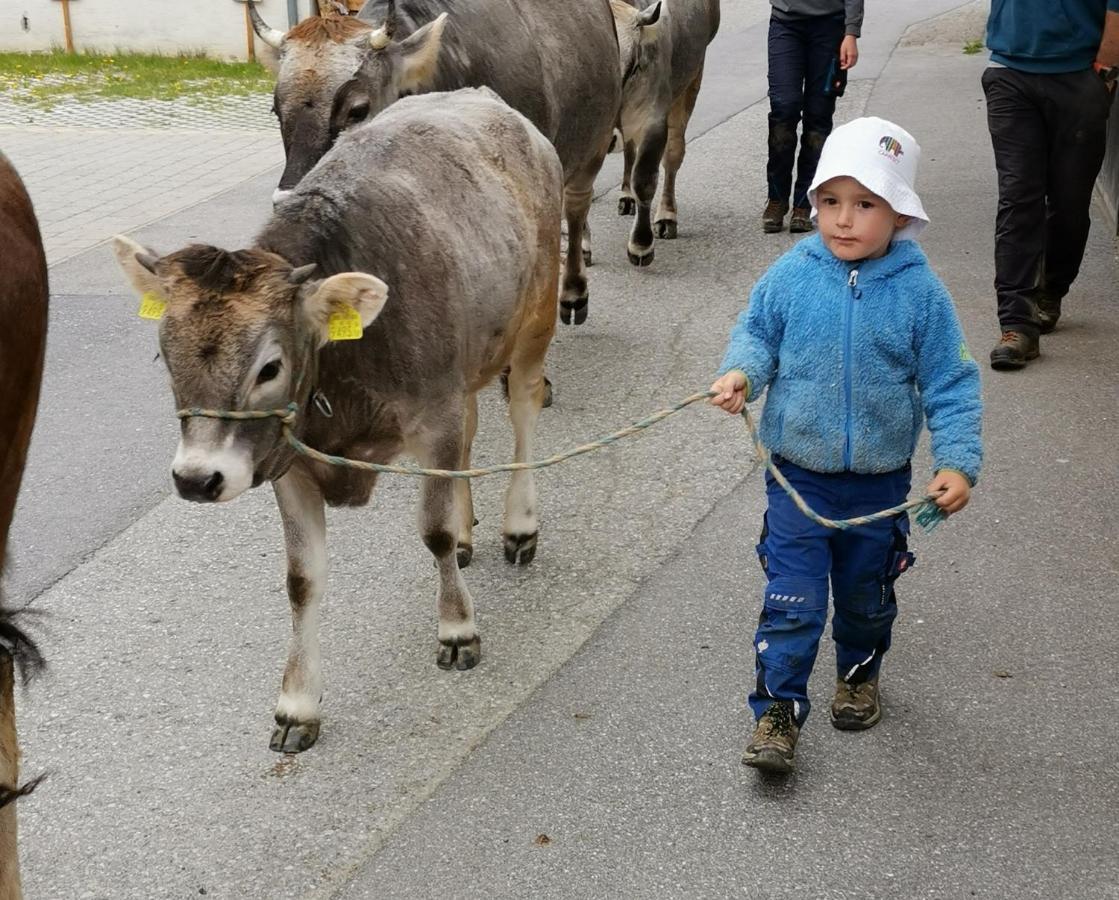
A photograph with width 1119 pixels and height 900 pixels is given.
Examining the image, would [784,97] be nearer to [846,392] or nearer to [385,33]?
[385,33]

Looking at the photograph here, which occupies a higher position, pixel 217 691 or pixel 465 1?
pixel 465 1

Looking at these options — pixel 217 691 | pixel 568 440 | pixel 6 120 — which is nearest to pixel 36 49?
pixel 6 120

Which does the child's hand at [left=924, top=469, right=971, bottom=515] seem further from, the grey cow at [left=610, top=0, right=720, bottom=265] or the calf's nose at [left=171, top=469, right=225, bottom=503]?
the grey cow at [left=610, top=0, right=720, bottom=265]

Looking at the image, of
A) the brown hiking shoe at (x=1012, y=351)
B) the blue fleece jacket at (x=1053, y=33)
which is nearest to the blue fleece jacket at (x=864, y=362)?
the brown hiking shoe at (x=1012, y=351)

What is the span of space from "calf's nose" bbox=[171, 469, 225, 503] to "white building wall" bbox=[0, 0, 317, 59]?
51.5ft

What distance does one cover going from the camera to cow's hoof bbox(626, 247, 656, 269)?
30.2ft

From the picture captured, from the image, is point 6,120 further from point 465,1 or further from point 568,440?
point 568,440

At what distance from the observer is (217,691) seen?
15.0 ft

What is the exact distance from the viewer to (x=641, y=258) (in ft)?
30.3

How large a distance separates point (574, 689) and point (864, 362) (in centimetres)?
143

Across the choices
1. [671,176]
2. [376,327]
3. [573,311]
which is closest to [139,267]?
[376,327]

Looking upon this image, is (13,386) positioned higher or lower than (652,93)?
higher

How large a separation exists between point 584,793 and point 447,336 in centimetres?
142

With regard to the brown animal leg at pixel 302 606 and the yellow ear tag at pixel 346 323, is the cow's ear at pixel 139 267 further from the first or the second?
the brown animal leg at pixel 302 606
